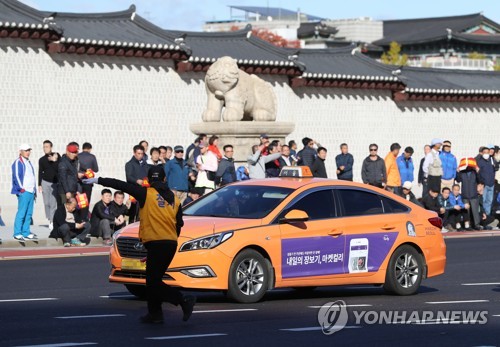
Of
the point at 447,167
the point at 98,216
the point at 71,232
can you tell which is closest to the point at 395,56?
the point at 447,167

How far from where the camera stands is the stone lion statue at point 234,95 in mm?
30027

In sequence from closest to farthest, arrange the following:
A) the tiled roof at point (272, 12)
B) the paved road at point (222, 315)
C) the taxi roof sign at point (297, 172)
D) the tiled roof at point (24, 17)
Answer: the paved road at point (222, 315) < the taxi roof sign at point (297, 172) < the tiled roof at point (24, 17) < the tiled roof at point (272, 12)

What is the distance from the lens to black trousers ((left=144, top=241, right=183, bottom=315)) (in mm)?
12906

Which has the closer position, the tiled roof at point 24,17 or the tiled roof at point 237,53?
the tiled roof at point 24,17

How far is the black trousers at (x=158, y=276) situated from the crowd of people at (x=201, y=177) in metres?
9.87

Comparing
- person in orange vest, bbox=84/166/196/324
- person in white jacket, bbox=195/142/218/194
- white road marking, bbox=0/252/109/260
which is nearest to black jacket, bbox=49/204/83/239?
white road marking, bbox=0/252/109/260

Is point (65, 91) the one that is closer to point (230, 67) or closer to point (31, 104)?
point (31, 104)

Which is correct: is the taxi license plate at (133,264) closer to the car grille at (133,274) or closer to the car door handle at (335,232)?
the car grille at (133,274)

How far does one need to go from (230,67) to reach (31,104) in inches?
383

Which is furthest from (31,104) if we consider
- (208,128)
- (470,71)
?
(470,71)

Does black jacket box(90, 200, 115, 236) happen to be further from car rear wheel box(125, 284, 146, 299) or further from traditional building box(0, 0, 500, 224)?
car rear wheel box(125, 284, 146, 299)

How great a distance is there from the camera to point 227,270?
14.7 metres

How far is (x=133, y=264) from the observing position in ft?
48.4

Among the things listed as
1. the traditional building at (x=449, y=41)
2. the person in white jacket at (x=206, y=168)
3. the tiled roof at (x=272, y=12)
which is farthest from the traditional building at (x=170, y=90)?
the tiled roof at (x=272, y=12)
